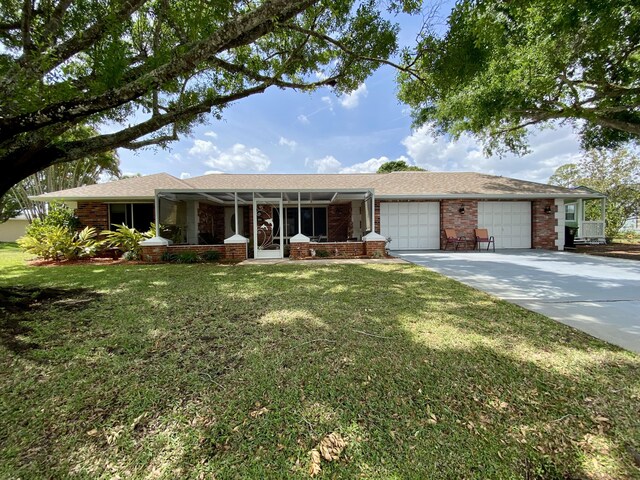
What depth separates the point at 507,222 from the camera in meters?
13.4

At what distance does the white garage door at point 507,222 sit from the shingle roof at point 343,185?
0.68 m

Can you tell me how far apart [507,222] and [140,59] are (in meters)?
15.4

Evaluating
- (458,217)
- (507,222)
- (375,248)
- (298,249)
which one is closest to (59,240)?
(298,249)

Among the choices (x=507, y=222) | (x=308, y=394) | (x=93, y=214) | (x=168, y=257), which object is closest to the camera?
(x=308, y=394)

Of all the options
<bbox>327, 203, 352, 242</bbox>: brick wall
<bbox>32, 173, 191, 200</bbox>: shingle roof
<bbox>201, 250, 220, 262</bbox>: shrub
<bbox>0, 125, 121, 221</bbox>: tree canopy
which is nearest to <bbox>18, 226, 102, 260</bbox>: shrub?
<bbox>32, 173, 191, 200</bbox>: shingle roof

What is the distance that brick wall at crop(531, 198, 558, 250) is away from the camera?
13.2 m

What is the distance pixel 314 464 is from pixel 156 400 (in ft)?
4.66

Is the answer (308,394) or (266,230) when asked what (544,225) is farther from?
(308,394)

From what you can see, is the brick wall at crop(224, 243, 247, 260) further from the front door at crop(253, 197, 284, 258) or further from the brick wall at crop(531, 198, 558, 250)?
the brick wall at crop(531, 198, 558, 250)

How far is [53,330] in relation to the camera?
12.0 feet

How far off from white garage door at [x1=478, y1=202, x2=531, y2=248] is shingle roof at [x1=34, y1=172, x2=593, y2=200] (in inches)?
26.6

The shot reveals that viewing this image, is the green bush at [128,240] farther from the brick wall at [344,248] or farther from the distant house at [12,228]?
the distant house at [12,228]

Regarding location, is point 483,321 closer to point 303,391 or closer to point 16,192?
point 303,391

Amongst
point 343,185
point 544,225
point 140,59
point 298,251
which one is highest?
point 140,59
